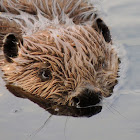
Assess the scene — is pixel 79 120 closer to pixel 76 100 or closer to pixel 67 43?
pixel 76 100

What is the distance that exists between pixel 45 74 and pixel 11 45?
22.6 inches

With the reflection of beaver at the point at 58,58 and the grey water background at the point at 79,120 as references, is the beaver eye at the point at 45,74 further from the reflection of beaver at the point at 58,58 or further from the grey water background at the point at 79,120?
the grey water background at the point at 79,120

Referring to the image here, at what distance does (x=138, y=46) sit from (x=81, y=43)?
1691 mm

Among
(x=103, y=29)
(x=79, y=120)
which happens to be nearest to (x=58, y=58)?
(x=79, y=120)

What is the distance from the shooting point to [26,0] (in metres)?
5.35

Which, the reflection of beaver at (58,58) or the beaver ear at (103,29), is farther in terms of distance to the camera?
the beaver ear at (103,29)

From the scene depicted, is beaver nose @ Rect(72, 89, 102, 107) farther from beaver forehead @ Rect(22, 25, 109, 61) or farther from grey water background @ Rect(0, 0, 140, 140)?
beaver forehead @ Rect(22, 25, 109, 61)

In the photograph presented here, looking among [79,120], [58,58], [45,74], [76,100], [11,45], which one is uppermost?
[11,45]

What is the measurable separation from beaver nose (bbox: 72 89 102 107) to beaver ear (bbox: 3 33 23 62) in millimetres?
1096

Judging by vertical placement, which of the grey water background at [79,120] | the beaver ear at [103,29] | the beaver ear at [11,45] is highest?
the beaver ear at [103,29]

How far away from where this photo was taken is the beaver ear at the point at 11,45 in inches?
172

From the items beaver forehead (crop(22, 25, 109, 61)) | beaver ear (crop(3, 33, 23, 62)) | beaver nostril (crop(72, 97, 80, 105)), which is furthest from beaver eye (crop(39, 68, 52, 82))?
beaver nostril (crop(72, 97, 80, 105))

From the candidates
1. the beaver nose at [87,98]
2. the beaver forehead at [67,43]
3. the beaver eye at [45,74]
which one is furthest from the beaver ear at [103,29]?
the beaver nose at [87,98]

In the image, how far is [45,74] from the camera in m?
4.28
